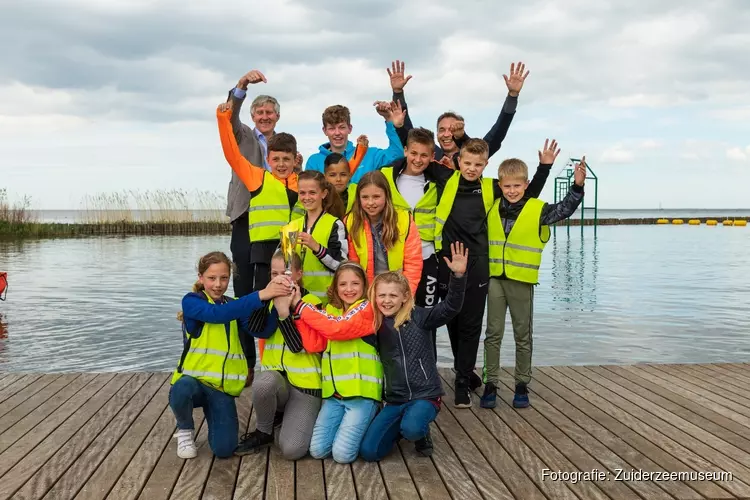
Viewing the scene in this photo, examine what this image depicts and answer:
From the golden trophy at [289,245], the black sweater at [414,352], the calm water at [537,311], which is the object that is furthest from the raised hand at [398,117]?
the calm water at [537,311]

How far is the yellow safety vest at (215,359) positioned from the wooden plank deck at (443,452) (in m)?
0.38

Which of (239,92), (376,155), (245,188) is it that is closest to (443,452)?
(376,155)

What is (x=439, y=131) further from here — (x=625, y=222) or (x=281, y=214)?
(x=625, y=222)

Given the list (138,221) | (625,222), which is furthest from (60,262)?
(625,222)

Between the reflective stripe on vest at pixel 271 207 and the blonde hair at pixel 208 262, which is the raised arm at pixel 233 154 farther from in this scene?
the blonde hair at pixel 208 262

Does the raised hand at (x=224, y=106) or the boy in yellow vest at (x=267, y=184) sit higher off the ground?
the raised hand at (x=224, y=106)

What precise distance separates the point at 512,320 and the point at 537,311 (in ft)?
24.2

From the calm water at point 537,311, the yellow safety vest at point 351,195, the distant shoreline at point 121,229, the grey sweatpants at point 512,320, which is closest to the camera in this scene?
the yellow safety vest at point 351,195

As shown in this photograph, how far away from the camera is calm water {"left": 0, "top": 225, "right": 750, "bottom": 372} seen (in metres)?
8.23

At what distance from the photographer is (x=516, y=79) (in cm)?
474

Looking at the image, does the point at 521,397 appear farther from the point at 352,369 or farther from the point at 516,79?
the point at 516,79

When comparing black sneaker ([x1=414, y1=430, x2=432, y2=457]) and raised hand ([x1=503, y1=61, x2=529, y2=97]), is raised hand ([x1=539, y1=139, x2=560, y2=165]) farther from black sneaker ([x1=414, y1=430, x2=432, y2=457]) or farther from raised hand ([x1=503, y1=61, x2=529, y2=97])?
black sneaker ([x1=414, y1=430, x2=432, y2=457])

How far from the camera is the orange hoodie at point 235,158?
4.34 metres

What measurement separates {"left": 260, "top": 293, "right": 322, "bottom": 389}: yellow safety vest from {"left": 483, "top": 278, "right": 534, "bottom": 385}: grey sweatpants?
1.29 metres
